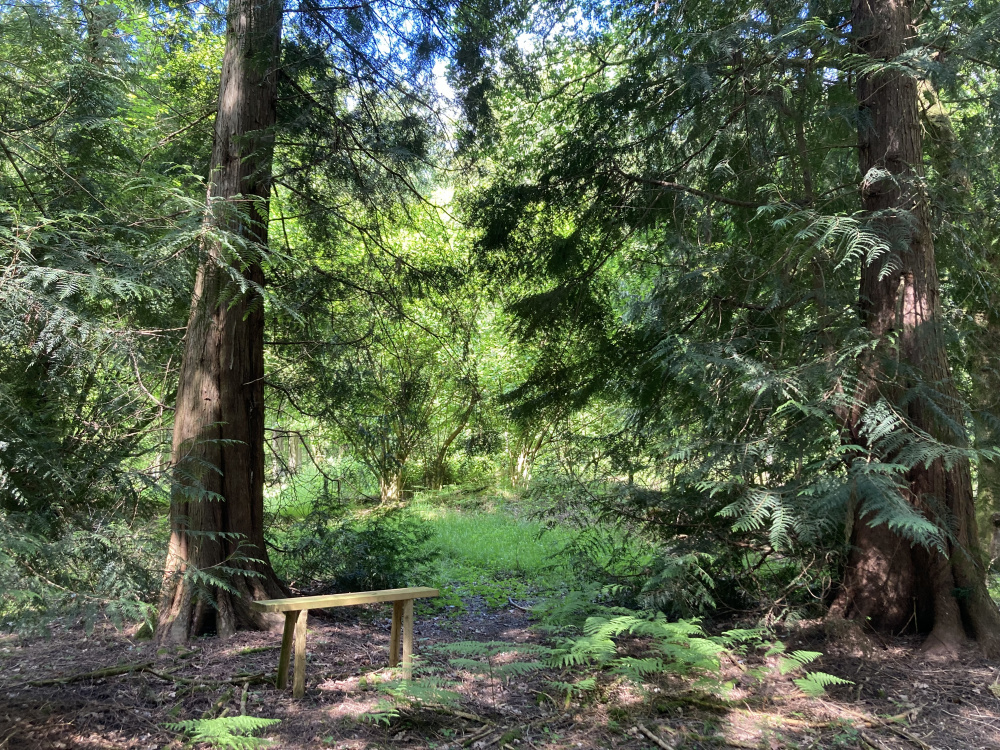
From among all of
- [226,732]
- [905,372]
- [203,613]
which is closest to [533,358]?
[905,372]

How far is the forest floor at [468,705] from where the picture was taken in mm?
3518

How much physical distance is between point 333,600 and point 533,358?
3742 mm

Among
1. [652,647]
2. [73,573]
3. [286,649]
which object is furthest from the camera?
[652,647]

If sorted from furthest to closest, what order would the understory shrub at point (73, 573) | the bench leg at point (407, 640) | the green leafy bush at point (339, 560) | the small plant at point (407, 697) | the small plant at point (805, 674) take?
the green leafy bush at point (339, 560), the bench leg at point (407, 640), the small plant at point (805, 674), the small plant at point (407, 697), the understory shrub at point (73, 573)

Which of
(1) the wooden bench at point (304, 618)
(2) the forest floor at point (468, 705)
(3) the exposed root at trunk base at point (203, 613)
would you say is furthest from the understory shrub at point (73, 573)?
(3) the exposed root at trunk base at point (203, 613)

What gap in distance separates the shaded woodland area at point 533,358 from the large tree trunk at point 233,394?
0.11ft

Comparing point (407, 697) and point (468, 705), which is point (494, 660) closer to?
point (468, 705)

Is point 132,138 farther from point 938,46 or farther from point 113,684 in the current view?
point 938,46

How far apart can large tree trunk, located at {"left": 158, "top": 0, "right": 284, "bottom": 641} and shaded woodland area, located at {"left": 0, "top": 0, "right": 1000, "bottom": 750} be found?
0.11ft

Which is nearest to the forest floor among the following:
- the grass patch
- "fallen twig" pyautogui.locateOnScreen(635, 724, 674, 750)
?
"fallen twig" pyautogui.locateOnScreen(635, 724, 674, 750)

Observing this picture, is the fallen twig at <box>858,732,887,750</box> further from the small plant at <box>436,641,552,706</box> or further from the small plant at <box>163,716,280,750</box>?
the small plant at <box>163,716,280,750</box>

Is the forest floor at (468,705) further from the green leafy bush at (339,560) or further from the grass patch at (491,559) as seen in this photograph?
the grass patch at (491,559)

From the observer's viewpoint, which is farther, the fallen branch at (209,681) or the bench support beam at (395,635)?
the bench support beam at (395,635)

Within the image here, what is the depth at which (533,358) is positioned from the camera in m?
7.39
